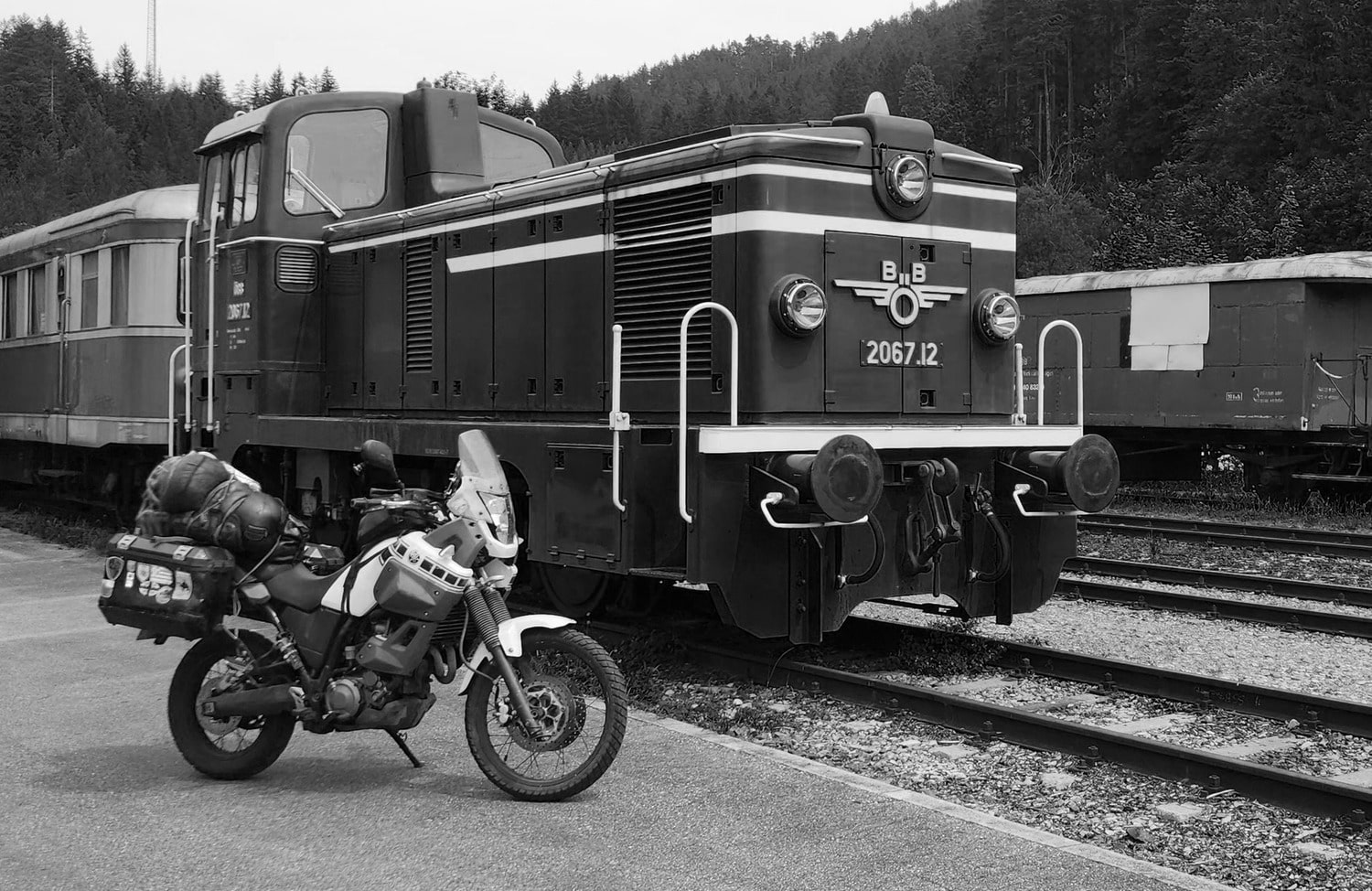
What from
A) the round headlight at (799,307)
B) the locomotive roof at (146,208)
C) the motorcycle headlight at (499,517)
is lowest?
the motorcycle headlight at (499,517)

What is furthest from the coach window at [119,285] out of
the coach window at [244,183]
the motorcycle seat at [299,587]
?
the motorcycle seat at [299,587]

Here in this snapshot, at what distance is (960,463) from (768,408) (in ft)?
4.17

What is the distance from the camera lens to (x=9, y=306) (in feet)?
57.7

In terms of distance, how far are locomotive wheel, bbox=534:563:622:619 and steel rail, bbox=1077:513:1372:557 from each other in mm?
7688

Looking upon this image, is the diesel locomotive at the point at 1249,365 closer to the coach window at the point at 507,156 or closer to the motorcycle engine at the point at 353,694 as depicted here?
the coach window at the point at 507,156

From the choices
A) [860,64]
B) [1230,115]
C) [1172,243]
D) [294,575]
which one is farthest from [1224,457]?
→ [860,64]

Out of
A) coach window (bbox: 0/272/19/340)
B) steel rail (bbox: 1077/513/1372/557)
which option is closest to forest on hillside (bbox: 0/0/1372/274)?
coach window (bbox: 0/272/19/340)

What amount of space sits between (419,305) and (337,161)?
4.83ft

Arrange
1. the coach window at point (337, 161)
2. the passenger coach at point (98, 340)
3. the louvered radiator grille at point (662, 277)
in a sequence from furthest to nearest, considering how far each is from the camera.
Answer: the passenger coach at point (98, 340), the coach window at point (337, 161), the louvered radiator grille at point (662, 277)

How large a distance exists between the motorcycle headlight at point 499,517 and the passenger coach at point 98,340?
816 centimetres

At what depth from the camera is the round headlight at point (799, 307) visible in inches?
259

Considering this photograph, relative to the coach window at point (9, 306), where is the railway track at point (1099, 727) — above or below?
below

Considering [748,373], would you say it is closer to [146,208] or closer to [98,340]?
[146,208]

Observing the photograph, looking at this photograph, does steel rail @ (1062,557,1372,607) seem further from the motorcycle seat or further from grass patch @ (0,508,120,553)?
grass patch @ (0,508,120,553)
